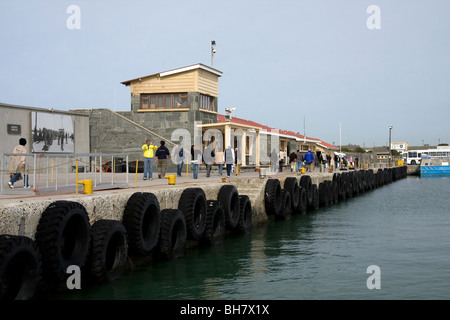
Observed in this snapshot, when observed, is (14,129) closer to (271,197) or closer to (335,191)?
(271,197)

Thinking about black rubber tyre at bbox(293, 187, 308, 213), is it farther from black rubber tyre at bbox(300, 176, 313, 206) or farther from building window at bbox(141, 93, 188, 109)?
building window at bbox(141, 93, 188, 109)

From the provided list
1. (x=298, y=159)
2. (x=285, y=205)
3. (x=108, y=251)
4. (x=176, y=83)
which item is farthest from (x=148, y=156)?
(x=298, y=159)

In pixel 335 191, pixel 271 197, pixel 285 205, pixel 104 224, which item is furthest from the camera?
pixel 335 191

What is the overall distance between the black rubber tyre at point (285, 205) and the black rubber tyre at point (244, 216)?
326 cm

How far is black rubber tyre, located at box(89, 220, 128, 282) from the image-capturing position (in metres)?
9.48

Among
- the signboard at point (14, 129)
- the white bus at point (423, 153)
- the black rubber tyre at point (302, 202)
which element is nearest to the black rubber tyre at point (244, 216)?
the black rubber tyre at point (302, 202)

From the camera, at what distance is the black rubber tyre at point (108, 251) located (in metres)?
9.48

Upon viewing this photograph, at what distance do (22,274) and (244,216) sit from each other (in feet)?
35.4

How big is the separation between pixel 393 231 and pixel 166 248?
9.90 meters

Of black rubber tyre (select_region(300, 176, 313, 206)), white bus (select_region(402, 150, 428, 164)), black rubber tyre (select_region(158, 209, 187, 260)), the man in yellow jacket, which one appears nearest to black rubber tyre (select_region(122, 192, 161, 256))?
black rubber tyre (select_region(158, 209, 187, 260))

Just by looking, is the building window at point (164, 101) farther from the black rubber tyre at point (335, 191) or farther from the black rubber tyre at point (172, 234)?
the black rubber tyre at point (172, 234)

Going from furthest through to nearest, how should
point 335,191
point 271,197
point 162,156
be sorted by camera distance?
point 335,191 → point 162,156 → point 271,197

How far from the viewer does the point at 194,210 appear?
551 inches
